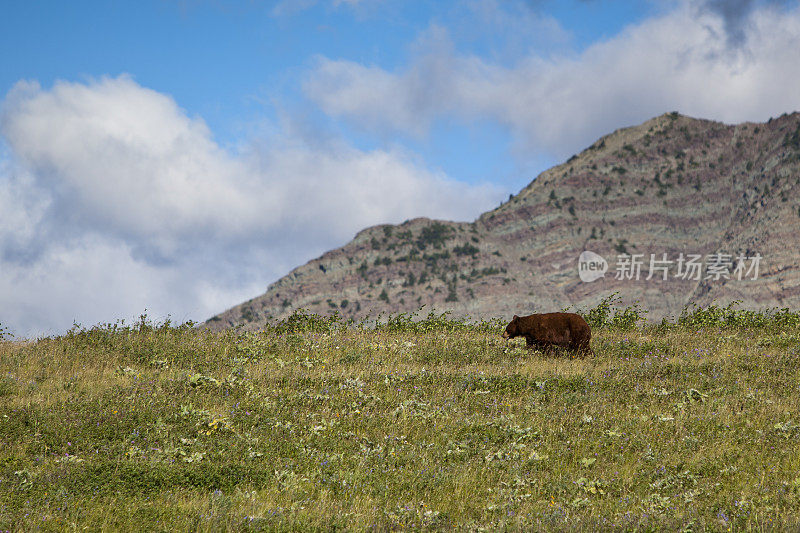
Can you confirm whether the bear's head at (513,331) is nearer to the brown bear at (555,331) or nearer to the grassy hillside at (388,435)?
the brown bear at (555,331)

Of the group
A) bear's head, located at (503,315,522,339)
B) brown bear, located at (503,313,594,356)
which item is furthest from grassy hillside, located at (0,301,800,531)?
bear's head, located at (503,315,522,339)

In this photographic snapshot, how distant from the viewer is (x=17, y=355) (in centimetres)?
1848

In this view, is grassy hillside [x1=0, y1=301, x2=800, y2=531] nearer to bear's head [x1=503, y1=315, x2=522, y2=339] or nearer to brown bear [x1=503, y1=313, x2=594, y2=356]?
brown bear [x1=503, y1=313, x2=594, y2=356]

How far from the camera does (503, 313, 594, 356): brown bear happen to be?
2075 centimetres

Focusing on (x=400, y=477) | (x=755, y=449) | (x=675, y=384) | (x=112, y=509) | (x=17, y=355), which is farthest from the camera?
(x=17, y=355)

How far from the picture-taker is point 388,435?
13.5 meters

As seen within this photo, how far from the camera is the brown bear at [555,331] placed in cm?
2075

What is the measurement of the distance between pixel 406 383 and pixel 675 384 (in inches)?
267

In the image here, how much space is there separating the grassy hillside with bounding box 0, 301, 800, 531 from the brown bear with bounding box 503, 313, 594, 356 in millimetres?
623

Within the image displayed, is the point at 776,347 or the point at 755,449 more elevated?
the point at 776,347

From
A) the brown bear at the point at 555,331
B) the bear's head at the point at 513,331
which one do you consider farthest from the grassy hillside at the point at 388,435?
the bear's head at the point at 513,331

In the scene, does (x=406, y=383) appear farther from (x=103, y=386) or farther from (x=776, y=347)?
(x=776, y=347)

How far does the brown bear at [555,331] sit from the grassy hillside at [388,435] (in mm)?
A: 623

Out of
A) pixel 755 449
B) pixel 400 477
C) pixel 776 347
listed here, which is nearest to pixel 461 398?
pixel 400 477
